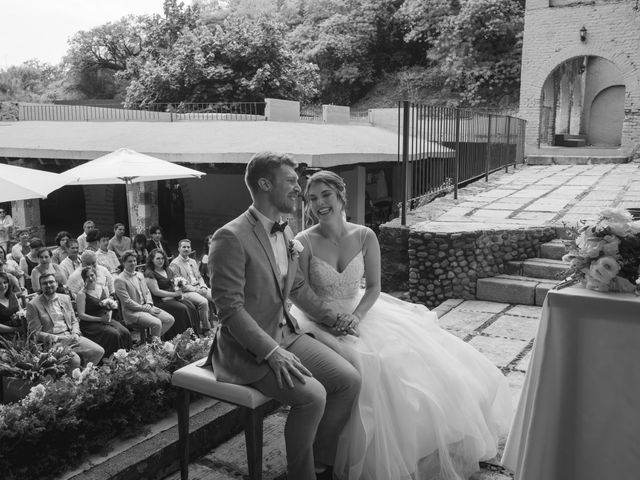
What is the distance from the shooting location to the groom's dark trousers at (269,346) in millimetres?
2756

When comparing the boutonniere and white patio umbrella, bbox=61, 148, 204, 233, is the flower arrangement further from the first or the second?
the boutonniere

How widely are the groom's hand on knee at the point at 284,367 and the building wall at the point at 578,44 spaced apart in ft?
56.6

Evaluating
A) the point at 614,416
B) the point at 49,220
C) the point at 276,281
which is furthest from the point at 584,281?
the point at 49,220

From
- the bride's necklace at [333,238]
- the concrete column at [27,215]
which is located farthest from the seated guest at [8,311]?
the concrete column at [27,215]

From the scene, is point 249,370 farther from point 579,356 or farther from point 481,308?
point 481,308

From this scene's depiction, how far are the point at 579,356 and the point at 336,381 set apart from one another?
3.52ft

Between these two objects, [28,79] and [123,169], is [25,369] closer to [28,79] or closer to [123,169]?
[123,169]

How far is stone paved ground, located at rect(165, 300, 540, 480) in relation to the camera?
3.24m

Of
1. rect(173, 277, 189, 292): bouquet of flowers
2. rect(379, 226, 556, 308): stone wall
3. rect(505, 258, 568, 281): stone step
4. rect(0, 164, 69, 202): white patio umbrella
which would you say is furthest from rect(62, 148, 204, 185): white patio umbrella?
rect(505, 258, 568, 281): stone step

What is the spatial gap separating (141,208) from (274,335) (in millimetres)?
10868

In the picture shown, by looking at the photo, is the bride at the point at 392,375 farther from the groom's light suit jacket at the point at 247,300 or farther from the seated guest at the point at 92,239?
the seated guest at the point at 92,239

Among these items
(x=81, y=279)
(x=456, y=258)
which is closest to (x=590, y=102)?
(x=456, y=258)

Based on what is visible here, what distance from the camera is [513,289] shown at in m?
6.21

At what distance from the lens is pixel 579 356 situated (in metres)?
2.56
